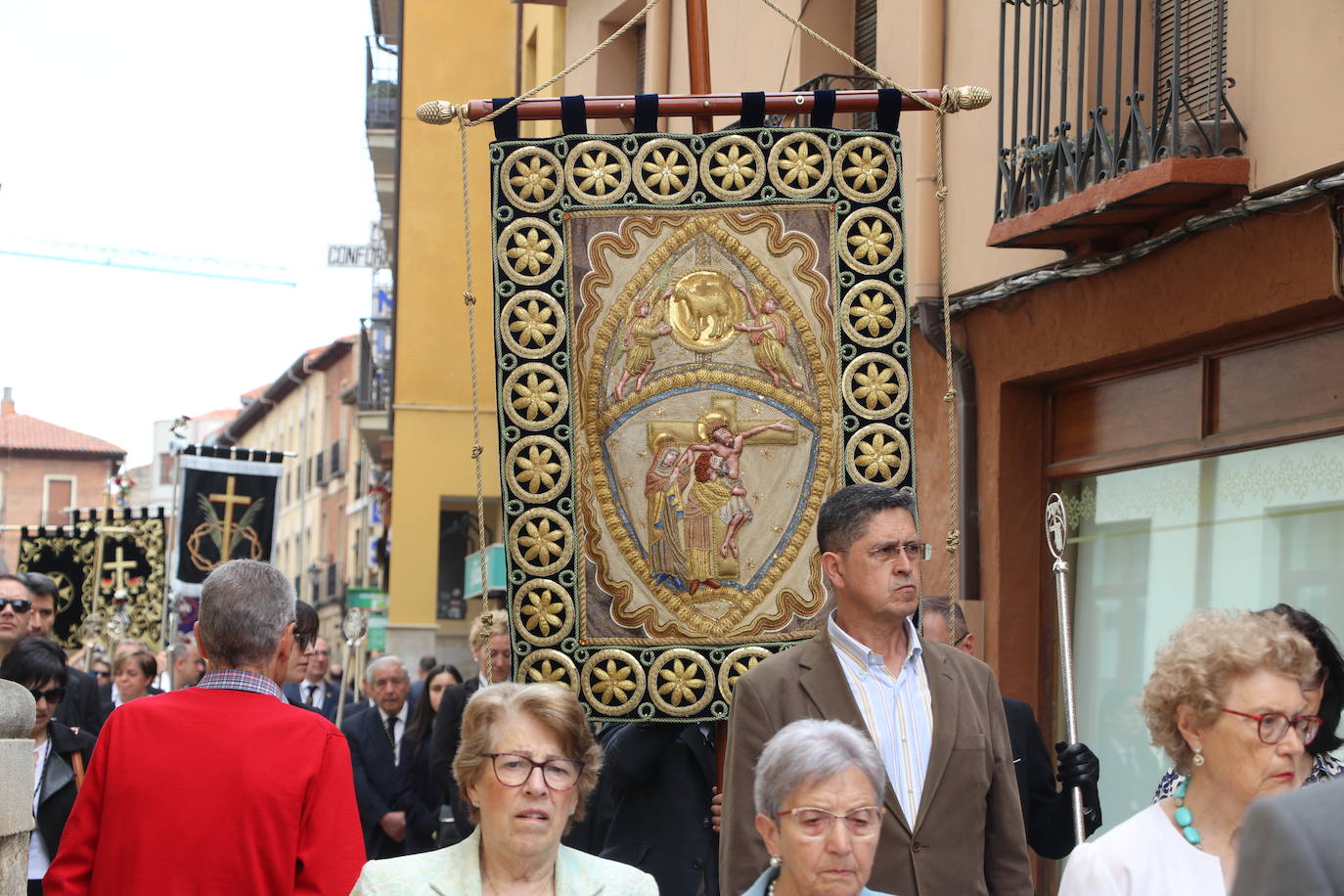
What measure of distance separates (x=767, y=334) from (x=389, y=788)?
3.96m

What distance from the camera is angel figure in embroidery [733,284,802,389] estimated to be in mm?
6527

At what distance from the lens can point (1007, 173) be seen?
30.6ft

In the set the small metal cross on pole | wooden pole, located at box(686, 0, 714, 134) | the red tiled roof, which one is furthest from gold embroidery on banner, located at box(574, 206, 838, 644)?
the red tiled roof

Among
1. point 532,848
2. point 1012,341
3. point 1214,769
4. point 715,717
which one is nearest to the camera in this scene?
point 1214,769

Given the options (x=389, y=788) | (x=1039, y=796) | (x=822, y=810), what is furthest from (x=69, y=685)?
(x=822, y=810)

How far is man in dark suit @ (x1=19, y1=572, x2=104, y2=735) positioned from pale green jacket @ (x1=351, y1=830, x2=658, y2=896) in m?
4.30

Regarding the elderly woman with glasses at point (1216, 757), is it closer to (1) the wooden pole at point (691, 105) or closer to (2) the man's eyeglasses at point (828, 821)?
(2) the man's eyeglasses at point (828, 821)

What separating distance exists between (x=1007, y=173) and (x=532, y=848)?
6040 mm

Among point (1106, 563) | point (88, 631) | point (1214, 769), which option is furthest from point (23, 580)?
point (88, 631)

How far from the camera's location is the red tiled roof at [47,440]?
9381 cm

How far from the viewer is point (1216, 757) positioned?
12.1 ft

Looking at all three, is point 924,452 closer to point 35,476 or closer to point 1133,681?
point 1133,681

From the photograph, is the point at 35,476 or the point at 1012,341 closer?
the point at 1012,341

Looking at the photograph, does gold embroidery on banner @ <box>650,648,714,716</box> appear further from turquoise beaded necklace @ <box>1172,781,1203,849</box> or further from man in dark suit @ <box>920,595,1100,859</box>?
turquoise beaded necklace @ <box>1172,781,1203,849</box>
